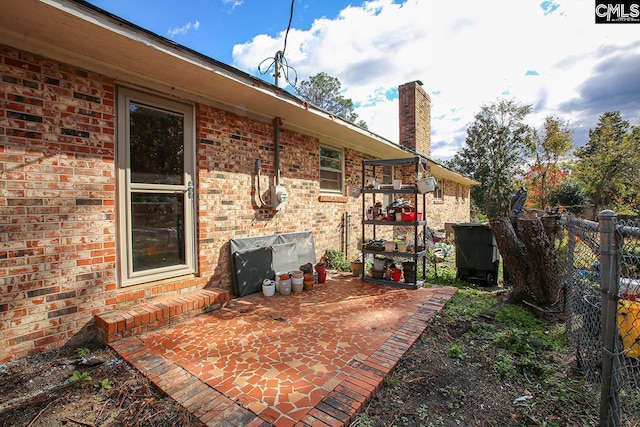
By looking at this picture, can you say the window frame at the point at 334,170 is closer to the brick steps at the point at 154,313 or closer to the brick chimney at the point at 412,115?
the brick steps at the point at 154,313

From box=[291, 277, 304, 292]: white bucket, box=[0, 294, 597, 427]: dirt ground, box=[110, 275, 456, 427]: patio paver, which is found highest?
box=[291, 277, 304, 292]: white bucket

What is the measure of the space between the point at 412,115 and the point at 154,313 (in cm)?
1058

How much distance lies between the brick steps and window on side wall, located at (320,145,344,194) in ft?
11.6

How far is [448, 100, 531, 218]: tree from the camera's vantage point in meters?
20.6

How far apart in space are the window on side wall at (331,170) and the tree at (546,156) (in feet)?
54.4

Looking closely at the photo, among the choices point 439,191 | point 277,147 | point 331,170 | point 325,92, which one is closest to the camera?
point 277,147

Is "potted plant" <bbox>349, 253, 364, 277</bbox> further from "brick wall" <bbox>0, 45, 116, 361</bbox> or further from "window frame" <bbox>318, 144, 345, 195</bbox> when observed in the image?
"brick wall" <bbox>0, 45, 116, 361</bbox>

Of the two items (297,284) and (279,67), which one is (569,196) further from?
(297,284)

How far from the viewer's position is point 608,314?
1.71 m

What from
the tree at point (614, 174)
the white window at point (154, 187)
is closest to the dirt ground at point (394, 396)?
the white window at point (154, 187)

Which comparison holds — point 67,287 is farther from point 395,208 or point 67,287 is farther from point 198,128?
point 395,208

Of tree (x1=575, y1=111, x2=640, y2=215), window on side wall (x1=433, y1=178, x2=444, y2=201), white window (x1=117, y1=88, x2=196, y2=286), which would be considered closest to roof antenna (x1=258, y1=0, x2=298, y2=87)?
white window (x1=117, y1=88, x2=196, y2=286)

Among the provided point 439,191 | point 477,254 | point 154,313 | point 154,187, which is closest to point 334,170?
point 477,254

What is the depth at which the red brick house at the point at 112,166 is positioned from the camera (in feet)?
8.50
